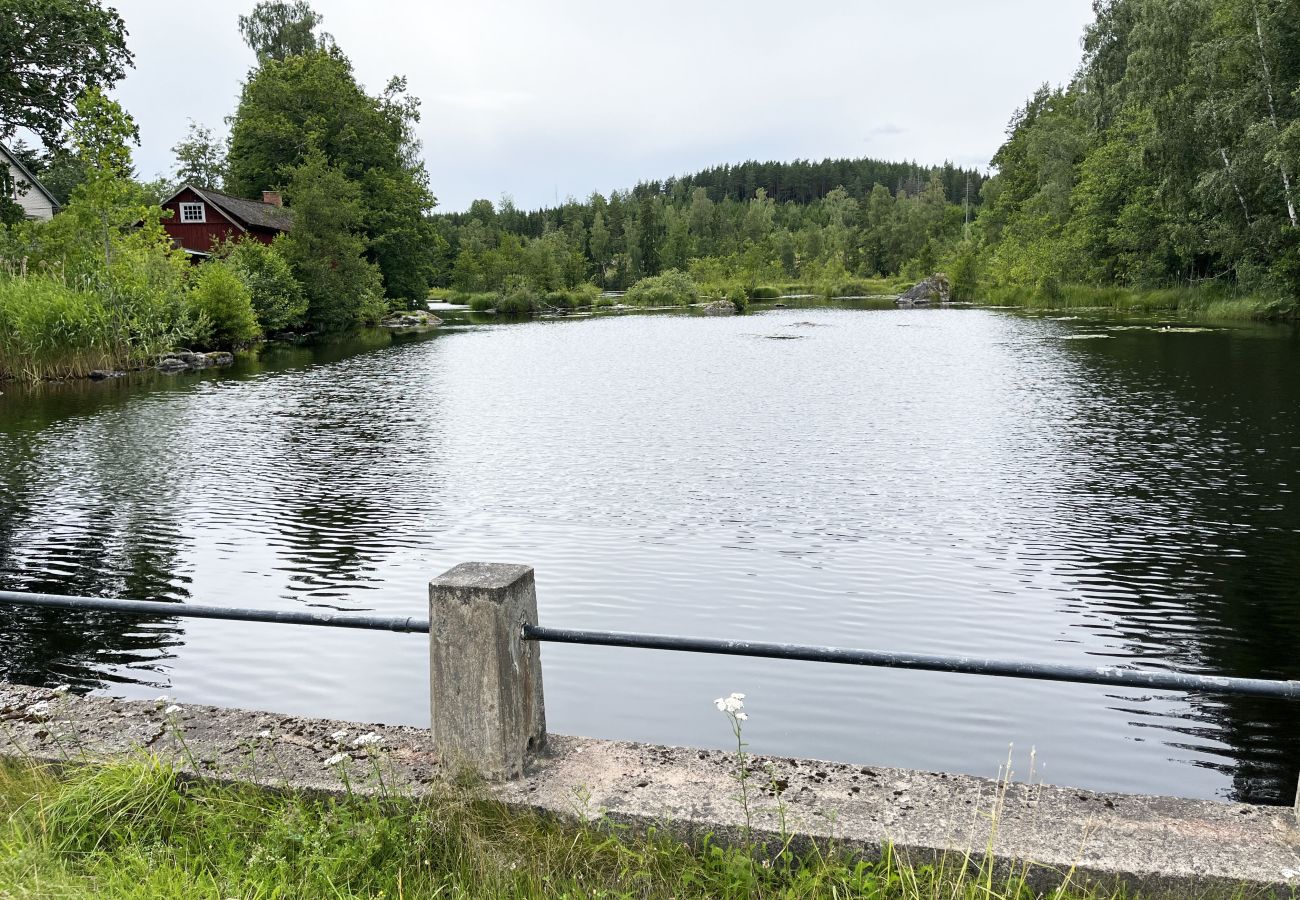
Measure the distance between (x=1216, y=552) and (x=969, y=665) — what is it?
26.8ft

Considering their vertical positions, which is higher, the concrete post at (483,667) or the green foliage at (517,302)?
the green foliage at (517,302)

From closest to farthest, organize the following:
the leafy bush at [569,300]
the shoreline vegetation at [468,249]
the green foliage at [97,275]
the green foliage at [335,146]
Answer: the green foliage at [97,275] < the shoreline vegetation at [468,249] < the green foliage at [335,146] < the leafy bush at [569,300]

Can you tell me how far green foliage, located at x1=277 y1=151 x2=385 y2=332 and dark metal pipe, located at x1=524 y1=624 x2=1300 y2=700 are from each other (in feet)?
151

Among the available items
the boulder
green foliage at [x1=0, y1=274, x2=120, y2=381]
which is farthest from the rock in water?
green foliage at [x1=0, y1=274, x2=120, y2=381]

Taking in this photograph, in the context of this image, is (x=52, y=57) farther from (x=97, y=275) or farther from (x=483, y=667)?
(x=483, y=667)

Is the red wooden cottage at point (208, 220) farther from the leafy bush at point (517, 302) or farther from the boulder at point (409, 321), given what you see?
the leafy bush at point (517, 302)

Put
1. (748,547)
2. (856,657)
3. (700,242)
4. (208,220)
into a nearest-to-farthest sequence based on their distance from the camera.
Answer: (856,657)
(748,547)
(208,220)
(700,242)

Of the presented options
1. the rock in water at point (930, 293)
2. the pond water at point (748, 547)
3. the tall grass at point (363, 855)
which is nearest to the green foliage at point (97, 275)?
the pond water at point (748, 547)

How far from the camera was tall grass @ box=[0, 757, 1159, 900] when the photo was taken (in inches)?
119

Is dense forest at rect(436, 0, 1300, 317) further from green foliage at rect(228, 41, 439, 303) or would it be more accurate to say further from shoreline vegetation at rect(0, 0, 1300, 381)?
green foliage at rect(228, 41, 439, 303)

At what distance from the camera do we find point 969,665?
3.07m

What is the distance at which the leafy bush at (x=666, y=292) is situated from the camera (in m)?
88.6

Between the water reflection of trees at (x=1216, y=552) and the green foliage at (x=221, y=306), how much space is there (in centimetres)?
2941

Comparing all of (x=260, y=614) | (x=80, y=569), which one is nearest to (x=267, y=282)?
(x=80, y=569)
